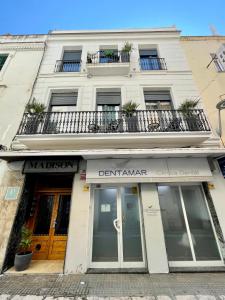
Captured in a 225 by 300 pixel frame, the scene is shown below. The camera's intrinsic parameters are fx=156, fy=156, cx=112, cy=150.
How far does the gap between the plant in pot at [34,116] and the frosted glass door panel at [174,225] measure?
5.02 m

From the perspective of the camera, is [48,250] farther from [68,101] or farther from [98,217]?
[68,101]

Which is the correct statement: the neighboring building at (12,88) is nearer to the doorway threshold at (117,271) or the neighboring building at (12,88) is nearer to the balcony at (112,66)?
the doorway threshold at (117,271)

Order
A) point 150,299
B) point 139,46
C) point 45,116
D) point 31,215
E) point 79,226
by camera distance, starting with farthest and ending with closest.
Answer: point 139,46, point 45,116, point 31,215, point 79,226, point 150,299

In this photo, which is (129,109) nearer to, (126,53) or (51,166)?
(51,166)

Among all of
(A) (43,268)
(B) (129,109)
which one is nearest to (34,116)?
(B) (129,109)

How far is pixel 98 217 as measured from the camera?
16.6 ft

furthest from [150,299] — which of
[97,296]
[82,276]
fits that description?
[82,276]

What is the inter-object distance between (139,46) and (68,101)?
520 centimetres

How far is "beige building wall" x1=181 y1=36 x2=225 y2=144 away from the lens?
6.53 metres

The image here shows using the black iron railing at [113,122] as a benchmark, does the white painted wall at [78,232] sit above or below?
below

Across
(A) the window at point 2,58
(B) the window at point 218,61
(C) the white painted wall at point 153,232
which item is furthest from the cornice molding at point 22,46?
(C) the white painted wall at point 153,232

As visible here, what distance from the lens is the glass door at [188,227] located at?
181 inches

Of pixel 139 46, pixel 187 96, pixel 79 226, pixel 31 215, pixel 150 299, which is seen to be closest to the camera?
pixel 150 299

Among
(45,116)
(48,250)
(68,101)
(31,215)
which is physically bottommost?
(48,250)
